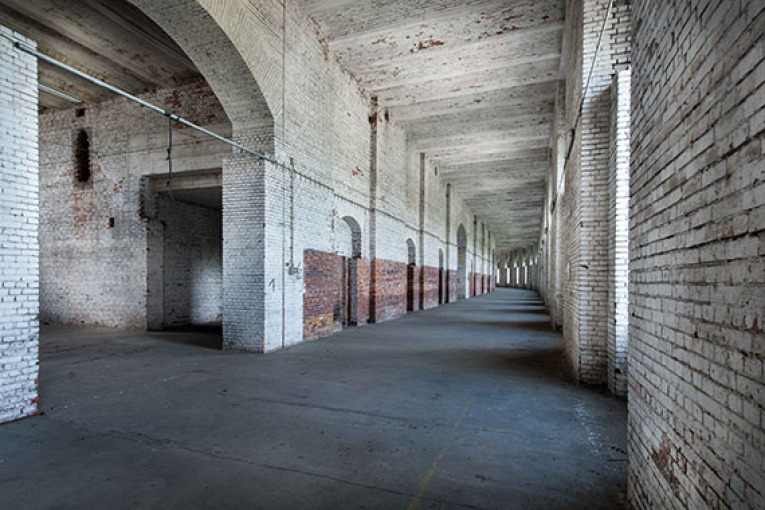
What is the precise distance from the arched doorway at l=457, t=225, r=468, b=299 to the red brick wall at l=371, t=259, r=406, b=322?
989cm

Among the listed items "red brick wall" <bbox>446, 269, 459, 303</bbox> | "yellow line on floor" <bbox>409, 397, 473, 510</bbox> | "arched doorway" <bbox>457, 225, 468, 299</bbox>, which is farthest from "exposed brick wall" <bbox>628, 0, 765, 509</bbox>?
"arched doorway" <bbox>457, 225, 468, 299</bbox>

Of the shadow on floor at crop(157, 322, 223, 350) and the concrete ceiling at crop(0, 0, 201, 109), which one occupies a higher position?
the concrete ceiling at crop(0, 0, 201, 109)

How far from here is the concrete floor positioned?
8.45 ft

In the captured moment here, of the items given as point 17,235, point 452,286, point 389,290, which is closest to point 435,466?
point 17,235

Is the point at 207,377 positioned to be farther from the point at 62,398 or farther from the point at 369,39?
the point at 369,39

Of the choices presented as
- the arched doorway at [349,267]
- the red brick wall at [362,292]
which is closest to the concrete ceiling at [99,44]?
the arched doorway at [349,267]

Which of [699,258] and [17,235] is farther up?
[17,235]

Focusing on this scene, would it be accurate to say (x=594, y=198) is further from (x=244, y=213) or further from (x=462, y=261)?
(x=462, y=261)

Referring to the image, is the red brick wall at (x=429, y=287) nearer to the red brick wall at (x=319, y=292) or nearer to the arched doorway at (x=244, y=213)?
the red brick wall at (x=319, y=292)

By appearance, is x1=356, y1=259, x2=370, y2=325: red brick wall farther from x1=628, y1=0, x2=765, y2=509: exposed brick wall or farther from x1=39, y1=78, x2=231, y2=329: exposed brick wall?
x1=628, y1=0, x2=765, y2=509: exposed brick wall

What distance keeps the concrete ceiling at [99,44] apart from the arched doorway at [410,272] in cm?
890

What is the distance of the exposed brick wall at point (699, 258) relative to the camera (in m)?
1.32

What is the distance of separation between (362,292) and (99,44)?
25.6 ft

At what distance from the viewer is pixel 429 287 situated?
53.3 ft
